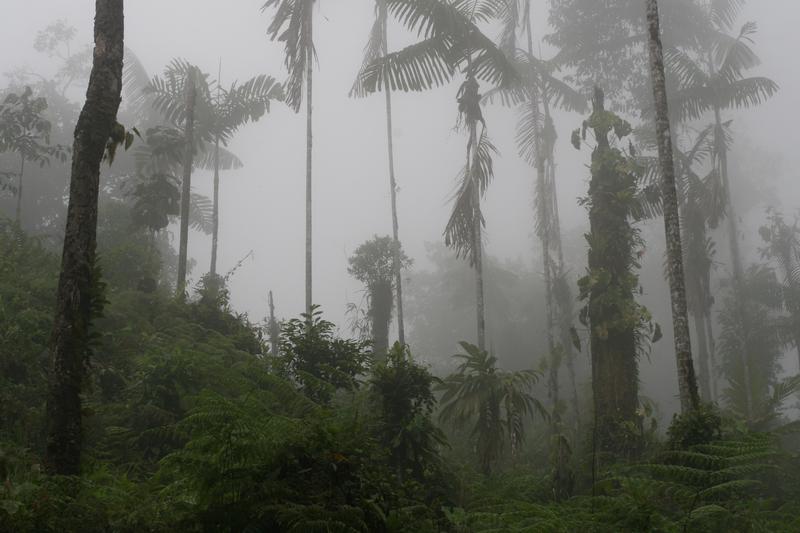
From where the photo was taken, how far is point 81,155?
649 centimetres

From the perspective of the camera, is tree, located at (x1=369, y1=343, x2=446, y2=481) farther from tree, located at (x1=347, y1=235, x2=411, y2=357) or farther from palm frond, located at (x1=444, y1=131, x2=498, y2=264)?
tree, located at (x1=347, y1=235, x2=411, y2=357)

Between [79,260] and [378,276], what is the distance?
13.9 meters

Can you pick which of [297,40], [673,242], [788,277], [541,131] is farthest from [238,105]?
[788,277]

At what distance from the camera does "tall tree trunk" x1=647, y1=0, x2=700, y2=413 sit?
9453 mm

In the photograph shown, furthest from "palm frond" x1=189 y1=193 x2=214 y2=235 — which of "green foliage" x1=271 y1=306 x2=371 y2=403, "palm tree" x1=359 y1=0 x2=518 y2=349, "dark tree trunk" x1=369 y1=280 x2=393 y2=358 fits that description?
Answer: "green foliage" x1=271 y1=306 x2=371 y2=403

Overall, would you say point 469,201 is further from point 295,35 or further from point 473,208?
point 295,35

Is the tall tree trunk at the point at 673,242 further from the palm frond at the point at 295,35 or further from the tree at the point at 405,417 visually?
the palm frond at the point at 295,35

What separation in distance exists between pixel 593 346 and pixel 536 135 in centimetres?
1085

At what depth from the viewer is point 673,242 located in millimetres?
10422

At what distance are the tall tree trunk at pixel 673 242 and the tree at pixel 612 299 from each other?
1962mm

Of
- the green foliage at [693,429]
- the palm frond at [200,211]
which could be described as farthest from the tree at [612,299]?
the palm frond at [200,211]

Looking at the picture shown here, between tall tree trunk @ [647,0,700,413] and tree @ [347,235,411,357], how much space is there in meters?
9.88

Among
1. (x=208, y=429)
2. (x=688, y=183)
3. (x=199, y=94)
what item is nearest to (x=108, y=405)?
(x=208, y=429)

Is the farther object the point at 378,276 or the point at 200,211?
the point at 200,211
